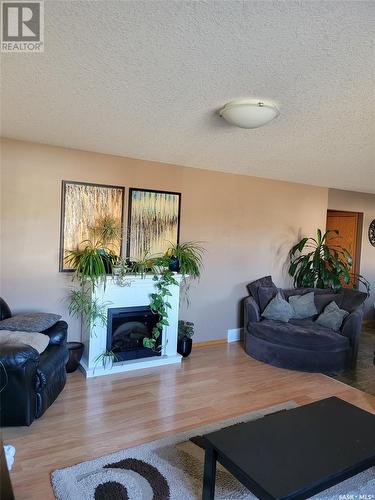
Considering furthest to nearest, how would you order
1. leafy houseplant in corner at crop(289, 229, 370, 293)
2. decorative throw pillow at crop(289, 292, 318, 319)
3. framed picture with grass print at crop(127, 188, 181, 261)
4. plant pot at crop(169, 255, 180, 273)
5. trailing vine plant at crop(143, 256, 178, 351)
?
1. leafy houseplant in corner at crop(289, 229, 370, 293)
2. decorative throw pillow at crop(289, 292, 318, 319)
3. framed picture with grass print at crop(127, 188, 181, 261)
4. plant pot at crop(169, 255, 180, 273)
5. trailing vine plant at crop(143, 256, 178, 351)

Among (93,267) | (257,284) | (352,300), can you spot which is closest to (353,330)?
(352,300)

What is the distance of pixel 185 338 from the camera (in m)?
4.47

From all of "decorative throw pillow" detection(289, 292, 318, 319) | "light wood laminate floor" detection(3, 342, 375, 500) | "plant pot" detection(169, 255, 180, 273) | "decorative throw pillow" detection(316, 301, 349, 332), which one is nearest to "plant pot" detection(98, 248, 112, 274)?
"plant pot" detection(169, 255, 180, 273)

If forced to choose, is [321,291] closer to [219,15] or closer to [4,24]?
[219,15]

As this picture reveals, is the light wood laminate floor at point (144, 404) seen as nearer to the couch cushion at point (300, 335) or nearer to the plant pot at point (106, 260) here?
the couch cushion at point (300, 335)

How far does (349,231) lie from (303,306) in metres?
2.87

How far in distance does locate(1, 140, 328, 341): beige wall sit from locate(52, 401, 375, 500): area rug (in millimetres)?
2022

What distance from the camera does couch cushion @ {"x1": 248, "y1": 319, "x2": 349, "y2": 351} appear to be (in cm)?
415

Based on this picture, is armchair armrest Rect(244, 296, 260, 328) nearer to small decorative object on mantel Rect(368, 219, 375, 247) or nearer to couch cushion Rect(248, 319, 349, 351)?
couch cushion Rect(248, 319, 349, 351)

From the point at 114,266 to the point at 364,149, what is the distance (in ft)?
9.57

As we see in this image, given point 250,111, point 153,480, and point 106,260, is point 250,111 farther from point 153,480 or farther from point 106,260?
point 153,480

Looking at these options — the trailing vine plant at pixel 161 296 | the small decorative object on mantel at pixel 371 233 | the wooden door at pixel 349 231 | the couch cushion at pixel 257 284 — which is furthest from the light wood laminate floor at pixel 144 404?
the small decorative object on mantel at pixel 371 233

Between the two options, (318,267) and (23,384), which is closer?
(23,384)

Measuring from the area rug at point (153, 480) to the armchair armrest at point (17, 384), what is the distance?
1.98ft
